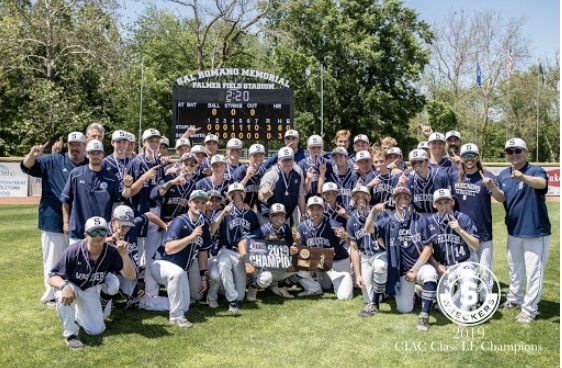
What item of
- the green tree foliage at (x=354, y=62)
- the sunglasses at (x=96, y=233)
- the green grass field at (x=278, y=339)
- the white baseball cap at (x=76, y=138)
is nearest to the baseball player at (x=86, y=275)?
the sunglasses at (x=96, y=233)

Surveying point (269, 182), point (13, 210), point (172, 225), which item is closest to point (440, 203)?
point (269, 182)

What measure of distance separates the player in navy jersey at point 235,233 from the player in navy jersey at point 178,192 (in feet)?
2.18

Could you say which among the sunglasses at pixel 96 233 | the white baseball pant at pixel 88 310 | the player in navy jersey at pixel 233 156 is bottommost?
the white baseball pant at pixel 88 310

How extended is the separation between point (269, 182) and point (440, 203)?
2838mm

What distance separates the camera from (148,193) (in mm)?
7867

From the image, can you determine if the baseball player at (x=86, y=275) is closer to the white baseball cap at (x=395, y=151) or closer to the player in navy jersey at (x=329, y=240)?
the player in navy jersey at (x=329, y=240)

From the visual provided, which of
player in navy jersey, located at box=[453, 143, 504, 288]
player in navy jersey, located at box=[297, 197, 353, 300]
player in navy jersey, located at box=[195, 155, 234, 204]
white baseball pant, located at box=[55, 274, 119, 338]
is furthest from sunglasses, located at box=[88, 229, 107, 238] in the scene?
player in navy jersey, located at box=[453, 143, 504, 288]

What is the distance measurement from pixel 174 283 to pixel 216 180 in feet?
6.67

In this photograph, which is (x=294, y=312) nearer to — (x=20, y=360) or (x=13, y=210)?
(x=20, y=360)

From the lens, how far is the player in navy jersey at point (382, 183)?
8.20 meters

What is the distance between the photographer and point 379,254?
757cm

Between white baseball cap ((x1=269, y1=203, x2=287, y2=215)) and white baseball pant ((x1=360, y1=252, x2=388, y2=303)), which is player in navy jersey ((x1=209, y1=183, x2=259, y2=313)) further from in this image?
white baseball pant ((x1=360, y1=252, x2=388, y2=303))

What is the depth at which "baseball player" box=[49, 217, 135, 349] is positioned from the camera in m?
5.90

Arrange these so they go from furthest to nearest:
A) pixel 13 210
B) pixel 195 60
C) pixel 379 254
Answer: pixel 195 60, pixel 13 210, pixel 379 254
